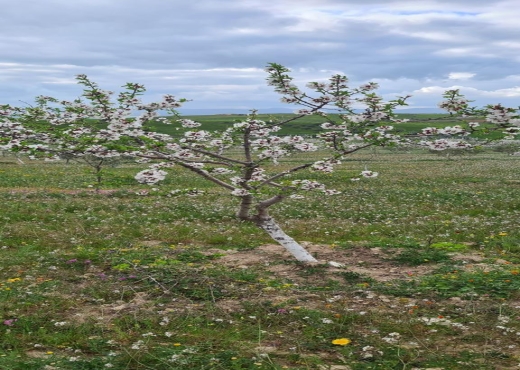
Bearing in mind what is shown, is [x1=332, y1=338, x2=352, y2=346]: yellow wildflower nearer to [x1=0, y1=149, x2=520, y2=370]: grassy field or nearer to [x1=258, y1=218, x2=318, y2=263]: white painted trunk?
[x1=0, y1=149, x2=520, y2=370]: grassy field

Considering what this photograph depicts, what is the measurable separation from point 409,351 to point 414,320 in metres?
1.35

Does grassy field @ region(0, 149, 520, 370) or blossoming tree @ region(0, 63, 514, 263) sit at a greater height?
blossoming tree @ region(0, 63, 514, 263)

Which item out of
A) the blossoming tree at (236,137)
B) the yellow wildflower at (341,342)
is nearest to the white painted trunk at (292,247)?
the blossoming tree at (236,137)

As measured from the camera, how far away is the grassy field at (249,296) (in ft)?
24.7

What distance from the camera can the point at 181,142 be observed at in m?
13.8

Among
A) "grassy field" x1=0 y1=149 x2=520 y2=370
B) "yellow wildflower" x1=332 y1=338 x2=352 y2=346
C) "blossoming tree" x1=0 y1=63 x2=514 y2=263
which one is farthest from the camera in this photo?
"blossoming tree" x1=0 y1=63 x2=514 y2=263

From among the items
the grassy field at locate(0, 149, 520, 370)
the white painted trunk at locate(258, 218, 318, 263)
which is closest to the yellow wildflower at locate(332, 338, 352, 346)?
the grassy field at locate(0, 149, 520, 370)

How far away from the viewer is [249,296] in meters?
10.3

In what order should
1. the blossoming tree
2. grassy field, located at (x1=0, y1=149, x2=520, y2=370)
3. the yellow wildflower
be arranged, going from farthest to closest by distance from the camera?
the blossoming tree, the yellow wildflower, grassy field, located at (x1=0, y1=149, x2=520, y2=370)

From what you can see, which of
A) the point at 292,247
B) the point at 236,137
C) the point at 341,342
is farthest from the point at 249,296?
the point at 236,137

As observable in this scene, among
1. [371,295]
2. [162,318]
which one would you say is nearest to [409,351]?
[371,295]

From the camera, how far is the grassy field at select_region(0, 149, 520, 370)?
24.7 feet

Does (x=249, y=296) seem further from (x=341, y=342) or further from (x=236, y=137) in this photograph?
(x=236, y=137)

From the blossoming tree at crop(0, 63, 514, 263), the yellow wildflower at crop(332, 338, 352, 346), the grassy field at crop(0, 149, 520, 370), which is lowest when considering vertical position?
the grassy field at crop(0, 149, 520, 370)
